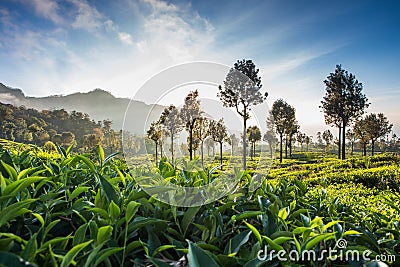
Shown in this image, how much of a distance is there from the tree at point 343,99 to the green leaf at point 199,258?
502 inches

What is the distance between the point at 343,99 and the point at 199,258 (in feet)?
43.1

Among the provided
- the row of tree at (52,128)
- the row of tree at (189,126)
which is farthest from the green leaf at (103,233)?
the row of tree at (52,128)

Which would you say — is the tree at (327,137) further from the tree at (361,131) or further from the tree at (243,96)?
the tree at (243,96)

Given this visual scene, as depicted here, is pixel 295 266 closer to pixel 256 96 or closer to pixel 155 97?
pixel 155 97

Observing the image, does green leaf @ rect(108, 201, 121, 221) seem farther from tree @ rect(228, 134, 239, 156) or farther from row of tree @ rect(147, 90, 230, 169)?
tree @ rect(228, 134, 239, 156)

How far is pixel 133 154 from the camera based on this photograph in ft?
2.64

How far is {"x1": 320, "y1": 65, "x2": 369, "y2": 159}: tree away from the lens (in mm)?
11914

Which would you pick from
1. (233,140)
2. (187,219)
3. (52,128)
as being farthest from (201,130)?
(52,128)

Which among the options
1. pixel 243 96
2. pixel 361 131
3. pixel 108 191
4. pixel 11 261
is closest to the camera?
pixel 11 261

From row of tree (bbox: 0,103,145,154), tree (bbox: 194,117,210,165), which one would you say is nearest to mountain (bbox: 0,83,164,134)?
row of tree (bbox: 0,103,145,154)

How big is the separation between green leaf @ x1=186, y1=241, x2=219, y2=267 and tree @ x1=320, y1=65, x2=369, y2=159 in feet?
41.8

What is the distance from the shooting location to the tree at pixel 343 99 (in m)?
11.9

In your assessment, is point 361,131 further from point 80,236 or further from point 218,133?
point 80,236

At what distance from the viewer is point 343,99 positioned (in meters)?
12.1
